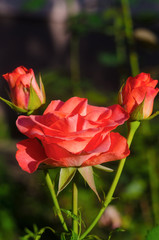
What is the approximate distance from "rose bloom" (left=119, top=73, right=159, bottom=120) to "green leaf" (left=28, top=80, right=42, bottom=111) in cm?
11

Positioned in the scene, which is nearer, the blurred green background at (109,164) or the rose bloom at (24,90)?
the rose bloom at (24,90)

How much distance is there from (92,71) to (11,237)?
10.1 ft

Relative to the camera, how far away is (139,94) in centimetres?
48

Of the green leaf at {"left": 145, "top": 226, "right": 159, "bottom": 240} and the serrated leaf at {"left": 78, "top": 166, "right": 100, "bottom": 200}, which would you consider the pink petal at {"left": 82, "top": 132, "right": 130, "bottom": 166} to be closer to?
the serrated leaf at {"left": 78, "top": 166, "right": 100, "bottom": 200}

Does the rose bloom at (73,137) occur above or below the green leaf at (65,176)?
above

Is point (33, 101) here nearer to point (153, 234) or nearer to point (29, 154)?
point (29, 154)

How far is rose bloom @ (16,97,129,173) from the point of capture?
1.44 feet

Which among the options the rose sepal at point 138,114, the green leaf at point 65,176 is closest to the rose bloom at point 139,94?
the rose sepal at point 138,114

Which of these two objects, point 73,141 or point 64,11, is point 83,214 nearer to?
point 73,141

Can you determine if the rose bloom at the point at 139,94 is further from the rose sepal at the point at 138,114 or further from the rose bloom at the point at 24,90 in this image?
the rose bloom at the point at 24,90

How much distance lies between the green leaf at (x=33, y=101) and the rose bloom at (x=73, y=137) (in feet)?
0.11

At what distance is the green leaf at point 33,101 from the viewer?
0.49 metres

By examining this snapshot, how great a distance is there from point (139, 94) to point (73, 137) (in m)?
0.11

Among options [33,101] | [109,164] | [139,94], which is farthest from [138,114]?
[109,164]
